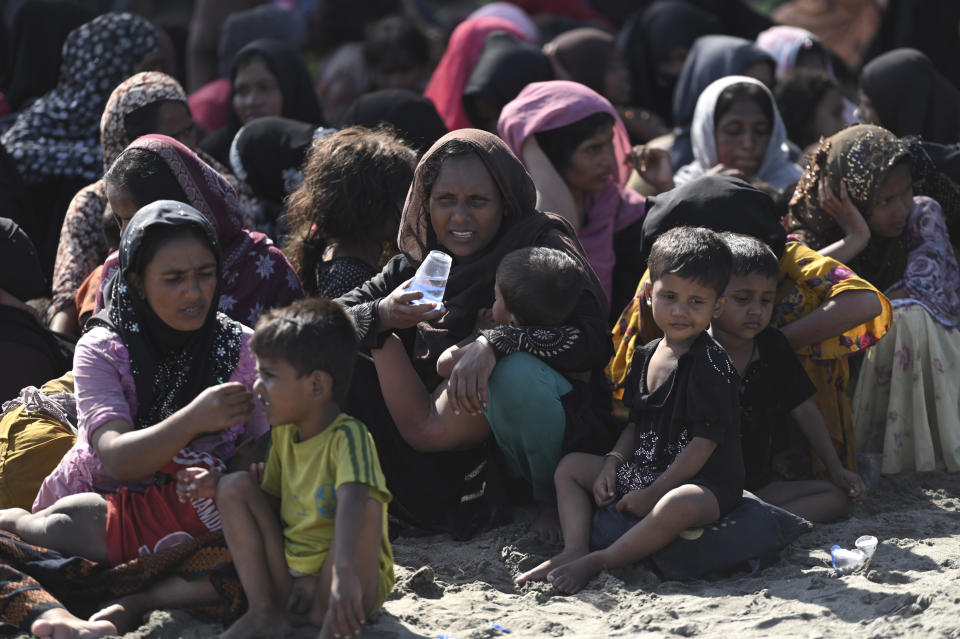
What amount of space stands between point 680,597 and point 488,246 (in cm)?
158

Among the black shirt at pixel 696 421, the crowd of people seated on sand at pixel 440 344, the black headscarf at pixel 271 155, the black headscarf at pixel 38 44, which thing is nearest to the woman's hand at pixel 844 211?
the crowd of people seated on sand at pixel 440 344

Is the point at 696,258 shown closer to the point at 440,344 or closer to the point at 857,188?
the point at 440,344

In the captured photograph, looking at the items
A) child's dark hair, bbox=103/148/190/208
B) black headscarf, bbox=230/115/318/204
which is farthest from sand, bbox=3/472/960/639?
black headscarf, bbox=230/115/318/204

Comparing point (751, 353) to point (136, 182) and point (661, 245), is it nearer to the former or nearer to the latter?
point (661, 245)

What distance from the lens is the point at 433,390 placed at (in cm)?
458

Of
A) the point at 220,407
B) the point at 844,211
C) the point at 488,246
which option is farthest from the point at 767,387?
the point at 220,407

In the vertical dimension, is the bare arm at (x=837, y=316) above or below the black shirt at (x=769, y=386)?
above

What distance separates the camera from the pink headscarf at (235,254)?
475cm

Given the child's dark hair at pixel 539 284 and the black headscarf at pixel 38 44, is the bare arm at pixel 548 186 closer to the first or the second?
the child's dark hair at pixel 539 284

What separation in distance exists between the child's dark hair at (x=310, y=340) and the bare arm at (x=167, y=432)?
0.19m

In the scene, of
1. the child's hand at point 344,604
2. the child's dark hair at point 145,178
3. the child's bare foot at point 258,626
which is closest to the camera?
the child's hand at point 344,604

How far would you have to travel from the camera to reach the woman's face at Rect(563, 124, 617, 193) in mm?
5648

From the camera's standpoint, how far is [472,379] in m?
4.10

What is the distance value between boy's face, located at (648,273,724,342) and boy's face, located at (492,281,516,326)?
564mm
